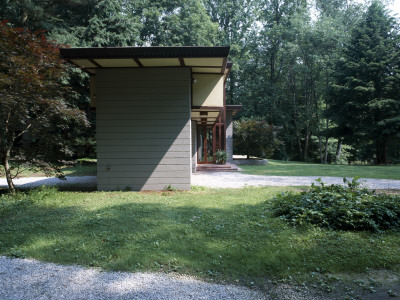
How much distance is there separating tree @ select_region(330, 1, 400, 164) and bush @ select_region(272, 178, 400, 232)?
1617 centimetres

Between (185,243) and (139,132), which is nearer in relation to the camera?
(185,243)

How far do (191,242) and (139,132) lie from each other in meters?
4.42

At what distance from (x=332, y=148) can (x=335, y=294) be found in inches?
1053

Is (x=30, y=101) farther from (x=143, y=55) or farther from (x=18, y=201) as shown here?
(x=143, y=55)

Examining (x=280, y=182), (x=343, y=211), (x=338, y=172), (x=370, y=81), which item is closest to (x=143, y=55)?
Answer: (x=343, y=211)

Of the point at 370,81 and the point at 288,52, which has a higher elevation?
the point at 288,52

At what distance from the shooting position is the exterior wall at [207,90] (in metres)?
8.23

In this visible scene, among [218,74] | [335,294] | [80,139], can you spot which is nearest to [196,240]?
[335,294]

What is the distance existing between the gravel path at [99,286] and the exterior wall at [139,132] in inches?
176

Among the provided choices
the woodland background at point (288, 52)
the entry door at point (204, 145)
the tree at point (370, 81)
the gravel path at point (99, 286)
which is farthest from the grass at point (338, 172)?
the gravel path at point (99, 286)

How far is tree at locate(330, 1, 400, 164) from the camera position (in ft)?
59.5

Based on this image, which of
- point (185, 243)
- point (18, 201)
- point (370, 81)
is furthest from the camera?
point (370, 81)

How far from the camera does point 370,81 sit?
18422mm

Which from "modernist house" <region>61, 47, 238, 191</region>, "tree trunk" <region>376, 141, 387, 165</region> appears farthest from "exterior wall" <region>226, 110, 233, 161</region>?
"modernist house" <region>61, 47, 238, 191</region>
